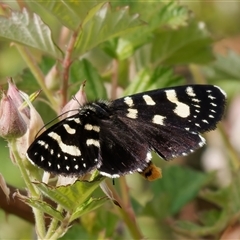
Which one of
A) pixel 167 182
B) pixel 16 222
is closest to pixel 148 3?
pixel 167 182

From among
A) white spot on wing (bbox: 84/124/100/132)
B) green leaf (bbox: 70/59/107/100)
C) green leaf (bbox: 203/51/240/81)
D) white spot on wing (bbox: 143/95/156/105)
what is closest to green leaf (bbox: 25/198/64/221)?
white spot on wing (bbox: 84/124/100/132)

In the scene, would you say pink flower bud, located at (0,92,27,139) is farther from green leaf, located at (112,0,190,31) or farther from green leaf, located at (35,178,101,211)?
green leaf, located at (112,0,190,31)

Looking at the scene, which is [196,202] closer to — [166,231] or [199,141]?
[166,231]

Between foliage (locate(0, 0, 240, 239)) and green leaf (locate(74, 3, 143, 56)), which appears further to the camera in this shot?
green leaf (locate(74, 3, 143, 56))

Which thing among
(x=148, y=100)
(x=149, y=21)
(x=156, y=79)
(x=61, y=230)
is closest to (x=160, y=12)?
(x=149, y=21)

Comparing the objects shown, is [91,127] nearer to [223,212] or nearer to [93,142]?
[93,142]

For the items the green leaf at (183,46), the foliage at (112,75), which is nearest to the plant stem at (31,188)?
the foliage at (112,75)
